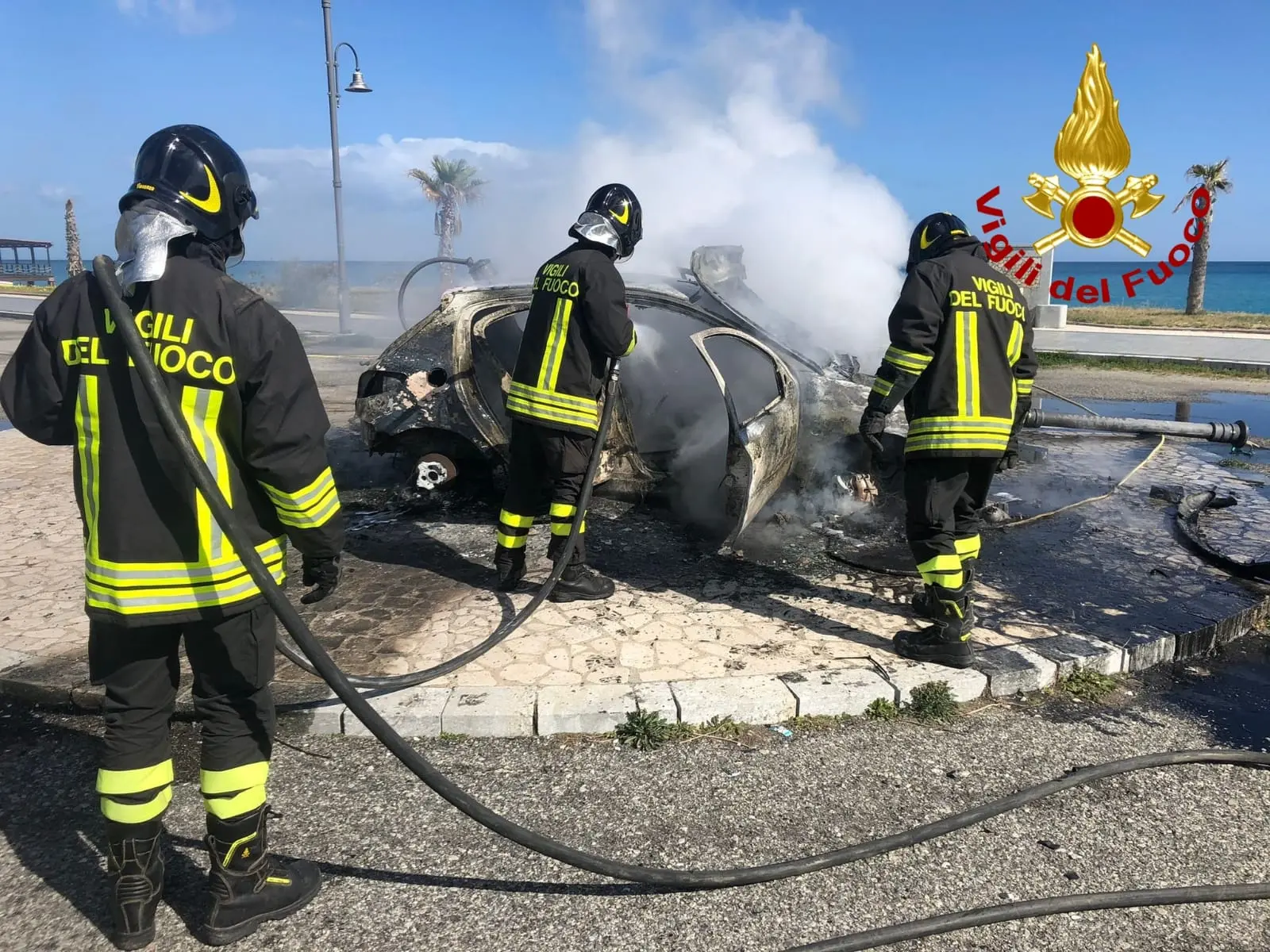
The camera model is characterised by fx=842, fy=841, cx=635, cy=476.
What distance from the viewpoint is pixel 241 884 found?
226cm

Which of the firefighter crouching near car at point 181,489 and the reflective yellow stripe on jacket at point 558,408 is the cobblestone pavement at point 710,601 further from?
the firefighter crouching near car at point 181,489

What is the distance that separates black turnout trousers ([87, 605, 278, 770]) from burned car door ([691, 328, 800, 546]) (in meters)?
2.73

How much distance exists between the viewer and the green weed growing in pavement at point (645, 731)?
10.5ft

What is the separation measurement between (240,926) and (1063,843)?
2440 millimetres

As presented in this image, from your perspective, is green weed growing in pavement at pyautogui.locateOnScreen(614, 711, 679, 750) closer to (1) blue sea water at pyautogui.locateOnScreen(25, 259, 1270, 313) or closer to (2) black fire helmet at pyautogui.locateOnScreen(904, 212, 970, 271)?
(2) black fire helmet at pyautogui.locateOnScreen(904, 212, 970, 271)

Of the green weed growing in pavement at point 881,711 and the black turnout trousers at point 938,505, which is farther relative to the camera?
the black turnout trousers at point 938,505

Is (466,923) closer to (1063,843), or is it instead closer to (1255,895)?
(1063,843)

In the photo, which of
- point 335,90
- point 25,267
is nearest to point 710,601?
point 335,90

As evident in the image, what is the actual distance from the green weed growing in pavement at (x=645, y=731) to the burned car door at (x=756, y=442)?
59.8 inches

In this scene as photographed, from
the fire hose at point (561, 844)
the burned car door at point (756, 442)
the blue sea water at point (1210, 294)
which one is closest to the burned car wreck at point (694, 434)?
the burned car door at point (756, 442)

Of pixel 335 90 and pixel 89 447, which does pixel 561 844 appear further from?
pixel 335 90

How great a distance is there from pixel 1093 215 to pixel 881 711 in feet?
23.8

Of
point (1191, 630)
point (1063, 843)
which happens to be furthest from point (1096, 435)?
point (1063, 843)

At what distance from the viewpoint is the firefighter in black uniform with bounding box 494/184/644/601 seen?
425 centimetres
